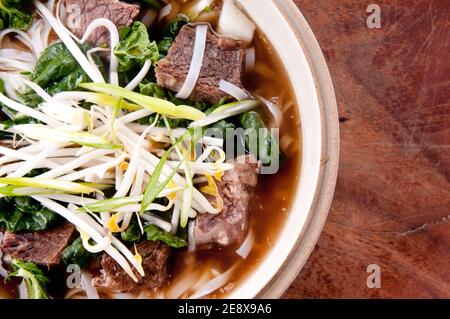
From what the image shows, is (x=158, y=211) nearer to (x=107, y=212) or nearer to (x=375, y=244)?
(x=107, y=212)

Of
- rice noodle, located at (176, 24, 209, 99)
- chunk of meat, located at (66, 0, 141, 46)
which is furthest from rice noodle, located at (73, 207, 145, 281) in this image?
chunk of meat, located at (66, 0, 141, 46)

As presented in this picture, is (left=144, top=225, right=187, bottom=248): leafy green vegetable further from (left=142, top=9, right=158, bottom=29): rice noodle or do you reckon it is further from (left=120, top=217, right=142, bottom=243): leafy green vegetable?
(left=142, top=9, right=158, bottom=29): rice noodle

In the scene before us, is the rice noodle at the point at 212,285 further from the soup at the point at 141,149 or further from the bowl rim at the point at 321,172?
the bowl rim at the point at 321,172

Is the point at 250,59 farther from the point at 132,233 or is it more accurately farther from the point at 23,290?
the point at 23,290

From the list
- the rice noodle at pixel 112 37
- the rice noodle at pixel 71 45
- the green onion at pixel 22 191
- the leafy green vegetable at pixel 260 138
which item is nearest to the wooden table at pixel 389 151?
the leafy green vegetable at pixel 260 138

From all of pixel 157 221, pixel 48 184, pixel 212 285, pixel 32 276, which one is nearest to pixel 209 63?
pixel 157 221
